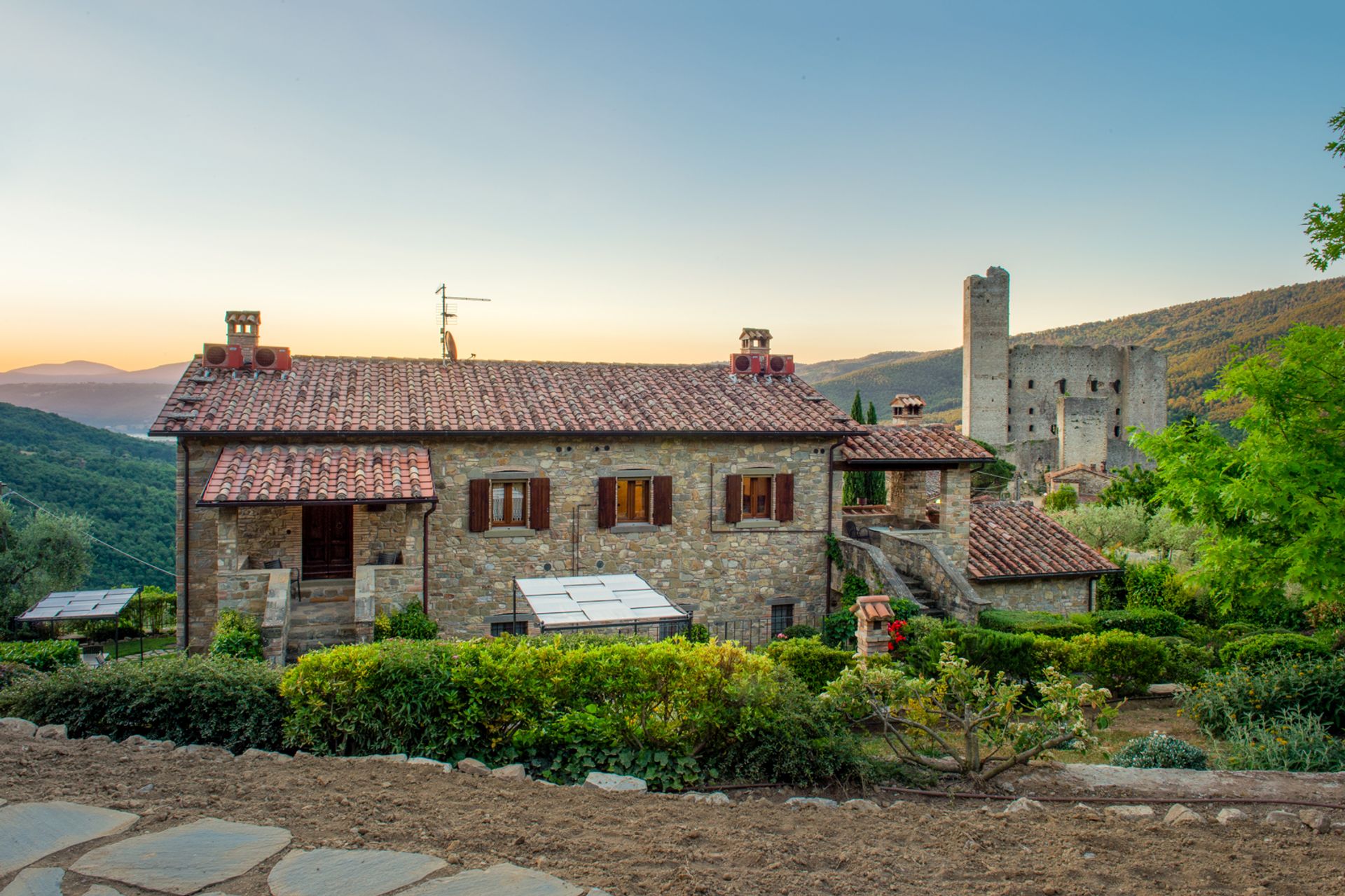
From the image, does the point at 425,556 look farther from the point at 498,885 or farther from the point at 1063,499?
the point at 1063,499

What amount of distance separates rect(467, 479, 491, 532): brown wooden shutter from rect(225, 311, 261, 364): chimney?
5810mm

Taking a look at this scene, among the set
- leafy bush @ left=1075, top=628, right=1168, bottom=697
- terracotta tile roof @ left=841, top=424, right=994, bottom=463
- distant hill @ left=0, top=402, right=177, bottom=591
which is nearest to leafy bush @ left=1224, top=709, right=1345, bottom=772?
leafy bush @ left=1075, top=628, right=1168, bottom=697

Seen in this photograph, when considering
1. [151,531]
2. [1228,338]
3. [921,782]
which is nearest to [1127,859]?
[921,782]

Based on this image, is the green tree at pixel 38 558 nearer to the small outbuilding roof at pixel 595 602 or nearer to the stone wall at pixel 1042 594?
the small outbuilding roof at pixel 595 602

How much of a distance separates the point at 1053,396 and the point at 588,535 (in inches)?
1950

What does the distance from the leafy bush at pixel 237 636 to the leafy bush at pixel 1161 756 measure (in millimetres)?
11124

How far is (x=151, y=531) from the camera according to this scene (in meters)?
34.8

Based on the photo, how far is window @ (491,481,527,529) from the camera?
15.8 m

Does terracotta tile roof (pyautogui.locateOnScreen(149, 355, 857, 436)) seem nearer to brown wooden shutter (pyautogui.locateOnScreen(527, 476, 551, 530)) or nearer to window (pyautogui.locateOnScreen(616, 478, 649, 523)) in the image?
brown wooden shutter (pyautogui.locateOnScreen(527, 476, 551, 530))

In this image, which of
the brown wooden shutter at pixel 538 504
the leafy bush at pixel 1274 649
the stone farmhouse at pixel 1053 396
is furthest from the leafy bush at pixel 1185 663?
the stone farmhouse at pixel 1053 396

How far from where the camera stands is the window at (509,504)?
15781 millimetres

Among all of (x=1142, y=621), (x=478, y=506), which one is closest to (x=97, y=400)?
(x=478, y=506)

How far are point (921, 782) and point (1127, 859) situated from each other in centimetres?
222

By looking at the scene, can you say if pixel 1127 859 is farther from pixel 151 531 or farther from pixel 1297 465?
pixel 151 531
